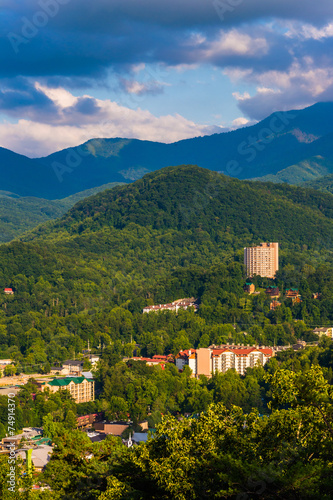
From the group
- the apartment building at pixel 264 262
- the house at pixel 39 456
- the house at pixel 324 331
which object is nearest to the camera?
the house at pixel 39 456

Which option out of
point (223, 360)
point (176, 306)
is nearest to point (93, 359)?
point (223, 360)

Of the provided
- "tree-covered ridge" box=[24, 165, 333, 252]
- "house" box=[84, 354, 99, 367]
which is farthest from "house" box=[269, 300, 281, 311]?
"tree-covered ridge" box=[24, 165, 333, 252]

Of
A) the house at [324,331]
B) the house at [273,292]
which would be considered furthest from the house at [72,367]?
the house at [273,292]

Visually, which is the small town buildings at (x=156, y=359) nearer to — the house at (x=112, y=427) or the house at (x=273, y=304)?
the house at (x=112, y=427)

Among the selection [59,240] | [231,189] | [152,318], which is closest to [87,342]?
[152,318]

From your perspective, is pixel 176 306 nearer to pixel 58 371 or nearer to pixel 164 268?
pixel 58 371

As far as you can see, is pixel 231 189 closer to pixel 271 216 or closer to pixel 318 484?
pixel 271 216
